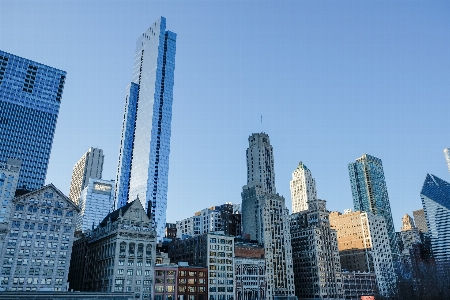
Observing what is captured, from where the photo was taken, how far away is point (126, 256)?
440 ft

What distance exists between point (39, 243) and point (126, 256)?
27.9m

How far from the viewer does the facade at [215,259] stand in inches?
6102

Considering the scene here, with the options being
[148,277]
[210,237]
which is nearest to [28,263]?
[148,277]

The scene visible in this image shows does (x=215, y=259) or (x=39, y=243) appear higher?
(x=39, y=243)

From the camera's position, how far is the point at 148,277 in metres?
137

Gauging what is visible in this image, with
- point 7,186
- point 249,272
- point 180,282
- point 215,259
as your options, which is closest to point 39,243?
point 7,186

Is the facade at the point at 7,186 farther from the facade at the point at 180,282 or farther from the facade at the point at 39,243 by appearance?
the facade at the point at 180,282

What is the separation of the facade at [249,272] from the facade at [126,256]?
4316 centimetres

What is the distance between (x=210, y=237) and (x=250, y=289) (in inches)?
1167

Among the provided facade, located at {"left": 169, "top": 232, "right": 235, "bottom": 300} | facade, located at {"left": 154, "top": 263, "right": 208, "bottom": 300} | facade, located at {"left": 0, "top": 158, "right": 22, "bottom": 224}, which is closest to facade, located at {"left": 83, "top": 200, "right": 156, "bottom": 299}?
facade, located at {"left": 154, "top": 263, "right": 208, "bottom": 300}

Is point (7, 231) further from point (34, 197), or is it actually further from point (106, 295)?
point (106, 295)

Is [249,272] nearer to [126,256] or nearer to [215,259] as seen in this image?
[215,259]

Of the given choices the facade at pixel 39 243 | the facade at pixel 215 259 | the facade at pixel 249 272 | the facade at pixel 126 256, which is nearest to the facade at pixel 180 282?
the facade at pixel 215 259

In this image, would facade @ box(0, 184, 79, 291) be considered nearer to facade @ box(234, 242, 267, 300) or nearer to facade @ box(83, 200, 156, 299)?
facade @ box(83, 200, 156, 299)
